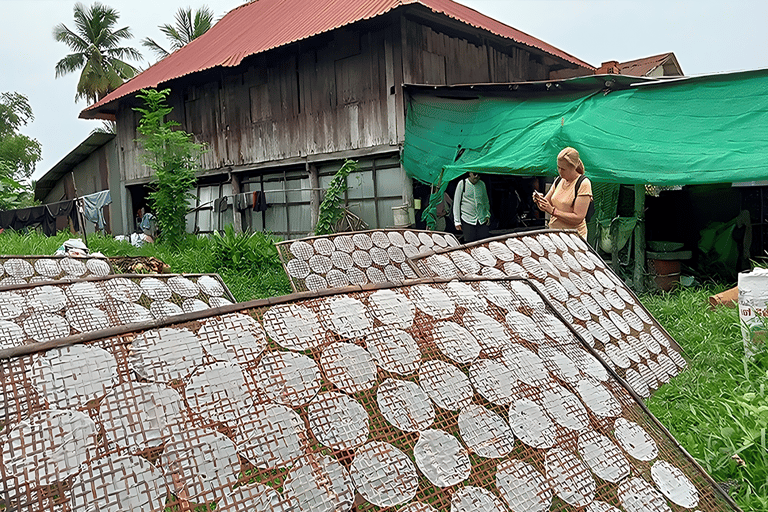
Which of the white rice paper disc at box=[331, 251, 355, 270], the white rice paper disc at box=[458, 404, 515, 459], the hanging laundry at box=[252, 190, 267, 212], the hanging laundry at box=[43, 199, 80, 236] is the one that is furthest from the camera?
the hanging laundry at box=[43, 199, 80, 236]

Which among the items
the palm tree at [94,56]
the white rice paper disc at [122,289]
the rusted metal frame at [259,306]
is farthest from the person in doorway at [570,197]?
the palm tree at [94,56]

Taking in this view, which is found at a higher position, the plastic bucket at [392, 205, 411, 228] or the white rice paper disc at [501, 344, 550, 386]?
the plastic bucket at [392, 205, 411, 228]

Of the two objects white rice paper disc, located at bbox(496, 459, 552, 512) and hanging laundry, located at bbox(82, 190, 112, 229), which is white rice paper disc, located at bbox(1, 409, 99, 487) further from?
hanging laundry, located at bbox(82, 190, 112, 229)

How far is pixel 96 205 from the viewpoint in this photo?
16141mm

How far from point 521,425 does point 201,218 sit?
1344 centimetres

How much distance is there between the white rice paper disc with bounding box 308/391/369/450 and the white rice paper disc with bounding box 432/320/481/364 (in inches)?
12.8

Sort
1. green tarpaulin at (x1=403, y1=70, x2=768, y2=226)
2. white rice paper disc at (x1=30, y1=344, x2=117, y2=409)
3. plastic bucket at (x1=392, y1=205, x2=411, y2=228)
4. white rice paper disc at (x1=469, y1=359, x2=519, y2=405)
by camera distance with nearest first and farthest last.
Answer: white rice paper disc at (x1=30, y1=344, x2=117, y2=409)
white rice paper disc at (x1=469, y1=359, x2=519, y2=405)
green tarpaulin at (x1=403, y1=70, x2=768, y2=226)
plastic bucket at (x1=392, y1=205, x2=411, y2=228)

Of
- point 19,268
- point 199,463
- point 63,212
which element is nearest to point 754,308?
point 199,463

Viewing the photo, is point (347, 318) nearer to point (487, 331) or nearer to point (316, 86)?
point (487, 331)

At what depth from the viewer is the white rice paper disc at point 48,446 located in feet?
2.78

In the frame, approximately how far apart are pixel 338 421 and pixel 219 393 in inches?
10.2

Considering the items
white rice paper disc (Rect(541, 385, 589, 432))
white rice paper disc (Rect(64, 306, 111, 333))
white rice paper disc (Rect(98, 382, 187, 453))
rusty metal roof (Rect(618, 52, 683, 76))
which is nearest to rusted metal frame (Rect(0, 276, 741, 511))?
white rice paper disc (Rect(98, 382, 187, 453))

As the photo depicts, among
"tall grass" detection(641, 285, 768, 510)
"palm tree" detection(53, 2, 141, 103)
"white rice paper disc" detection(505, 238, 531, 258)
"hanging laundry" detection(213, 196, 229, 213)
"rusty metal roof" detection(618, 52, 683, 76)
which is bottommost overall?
"tall grass" detection(641, 285, 768, 510)

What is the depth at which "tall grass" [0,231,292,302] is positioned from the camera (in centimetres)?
686
